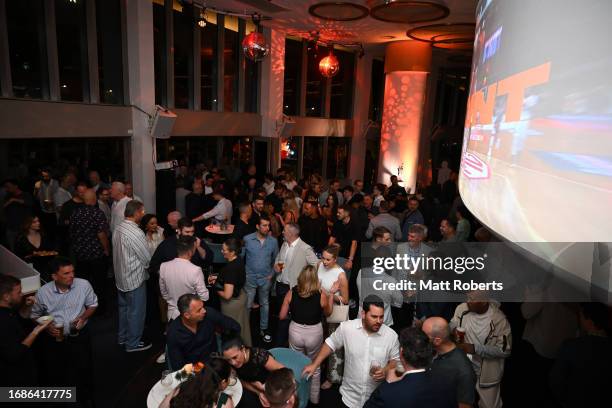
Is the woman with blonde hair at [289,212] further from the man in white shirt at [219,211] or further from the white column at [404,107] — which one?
the white column at [404,107]

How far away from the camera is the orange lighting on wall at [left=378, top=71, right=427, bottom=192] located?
1066cm

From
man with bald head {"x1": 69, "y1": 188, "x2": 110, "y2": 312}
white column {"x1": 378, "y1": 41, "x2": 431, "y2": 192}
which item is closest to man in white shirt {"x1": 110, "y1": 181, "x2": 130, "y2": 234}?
man with bald head {"x1": 69, "y1": 188, "x2": 110, "y2": 312}

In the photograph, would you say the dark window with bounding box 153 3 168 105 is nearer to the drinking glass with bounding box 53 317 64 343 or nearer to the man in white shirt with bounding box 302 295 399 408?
the drinking glass with bounding box 53 317 64 343

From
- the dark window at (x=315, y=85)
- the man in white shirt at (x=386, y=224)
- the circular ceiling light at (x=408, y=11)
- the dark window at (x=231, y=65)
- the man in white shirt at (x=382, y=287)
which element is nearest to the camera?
the man in white shirt at (x=382, y=287)

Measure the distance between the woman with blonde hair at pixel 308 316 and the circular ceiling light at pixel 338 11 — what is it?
227 inches

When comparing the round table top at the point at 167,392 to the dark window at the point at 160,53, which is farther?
the dark window at the point at 160,53

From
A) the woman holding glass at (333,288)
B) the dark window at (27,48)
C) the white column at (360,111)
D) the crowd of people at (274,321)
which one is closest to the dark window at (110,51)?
the dark window at (27,48)

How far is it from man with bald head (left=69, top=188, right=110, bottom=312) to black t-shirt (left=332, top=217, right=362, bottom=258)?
2744 mm

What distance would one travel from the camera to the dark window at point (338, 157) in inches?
518

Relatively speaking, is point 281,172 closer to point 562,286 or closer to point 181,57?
point 181,57

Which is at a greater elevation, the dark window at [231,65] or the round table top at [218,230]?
the dark window at [231,65]

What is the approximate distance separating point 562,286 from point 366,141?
1090 centimetres

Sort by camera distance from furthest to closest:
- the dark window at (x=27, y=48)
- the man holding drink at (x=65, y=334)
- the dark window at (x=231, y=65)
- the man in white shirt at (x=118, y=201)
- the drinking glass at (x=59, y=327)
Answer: the dark window at (x=231, y=65)
the dark window at (x=27, y=48)
the man in white shirt at (x=118, y=201)
the man holding drink at (x=65, y=334)
the drinking glass at (x=59, y=327)

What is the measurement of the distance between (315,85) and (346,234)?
823cm
